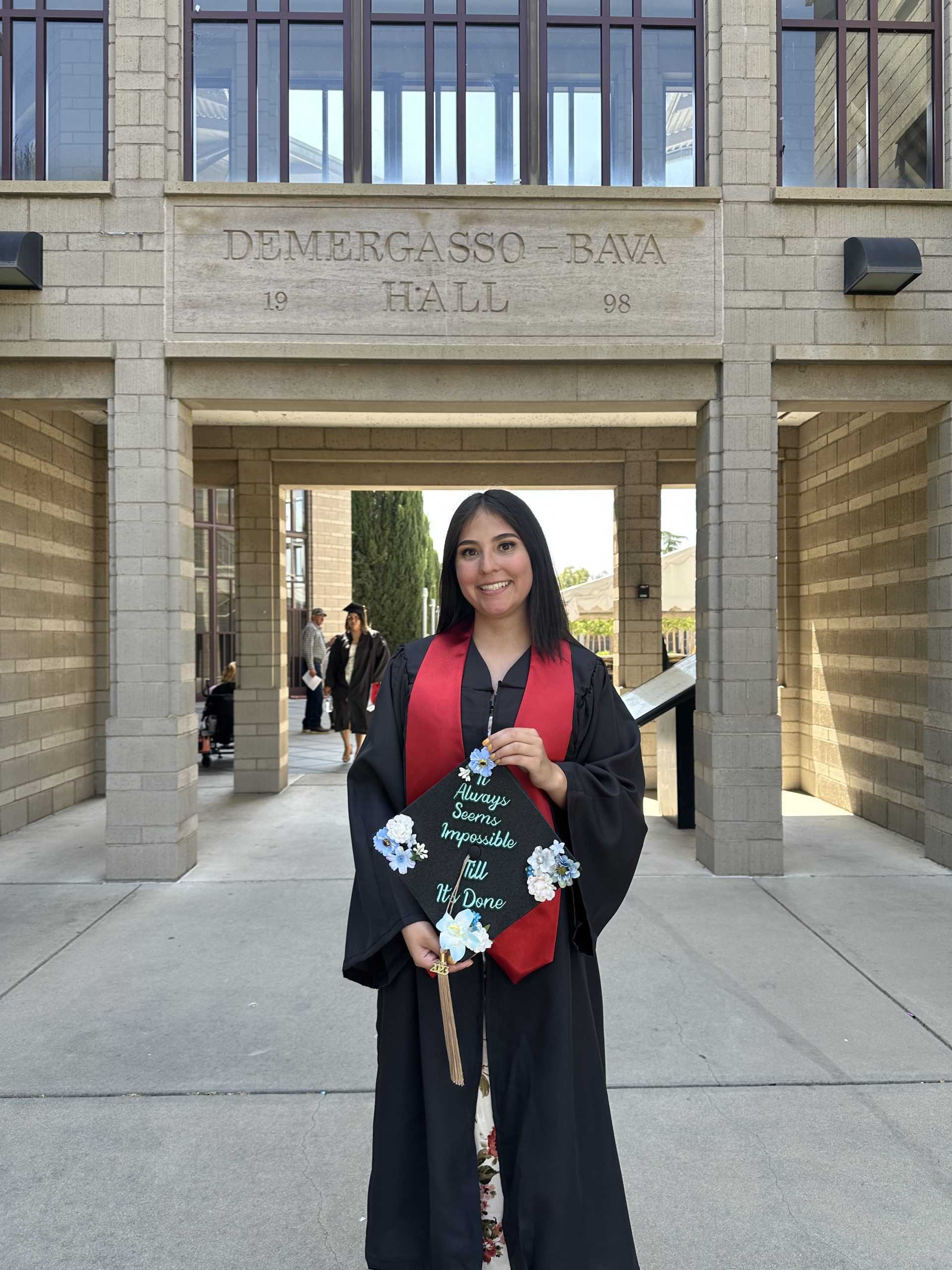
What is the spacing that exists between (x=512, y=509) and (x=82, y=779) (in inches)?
347

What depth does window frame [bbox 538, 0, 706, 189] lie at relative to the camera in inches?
274

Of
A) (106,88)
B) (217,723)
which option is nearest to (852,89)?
(106,88)

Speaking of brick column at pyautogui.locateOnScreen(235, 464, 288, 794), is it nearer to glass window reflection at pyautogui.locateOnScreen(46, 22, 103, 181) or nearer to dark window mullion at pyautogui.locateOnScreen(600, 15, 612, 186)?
glass window reflection at pyautogui.locateOnScreen(46, 22, 103, 181)

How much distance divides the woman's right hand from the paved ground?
1.24m

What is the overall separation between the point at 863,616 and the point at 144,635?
20.9 ft

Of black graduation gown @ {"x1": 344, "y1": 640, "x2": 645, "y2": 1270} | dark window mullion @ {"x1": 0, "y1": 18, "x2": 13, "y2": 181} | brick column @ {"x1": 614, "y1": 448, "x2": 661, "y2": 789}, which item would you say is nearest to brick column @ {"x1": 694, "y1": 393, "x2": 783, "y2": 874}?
brick column @ {"x1": 614, "y1": 448, "x2": 661, "y2": 789}

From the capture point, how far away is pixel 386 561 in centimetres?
2947

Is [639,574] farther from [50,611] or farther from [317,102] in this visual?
[50,611]

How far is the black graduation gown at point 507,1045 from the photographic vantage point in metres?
2.17

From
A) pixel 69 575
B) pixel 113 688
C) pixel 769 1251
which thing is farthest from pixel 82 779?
pixel 769 1251

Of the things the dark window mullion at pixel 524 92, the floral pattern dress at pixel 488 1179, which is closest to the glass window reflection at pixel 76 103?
the dark window mullion at pixel 524 92

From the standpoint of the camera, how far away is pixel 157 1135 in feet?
10.8

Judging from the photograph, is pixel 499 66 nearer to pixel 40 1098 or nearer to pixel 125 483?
pixel 125 483

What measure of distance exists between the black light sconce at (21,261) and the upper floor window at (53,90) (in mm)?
697
